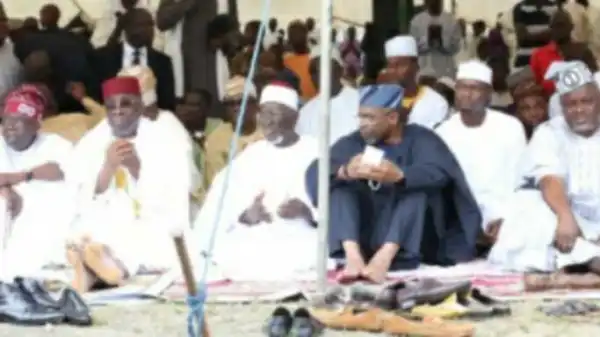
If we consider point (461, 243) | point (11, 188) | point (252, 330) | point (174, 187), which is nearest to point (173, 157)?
point (174, 187)

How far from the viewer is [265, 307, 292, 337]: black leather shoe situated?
6.82 meters

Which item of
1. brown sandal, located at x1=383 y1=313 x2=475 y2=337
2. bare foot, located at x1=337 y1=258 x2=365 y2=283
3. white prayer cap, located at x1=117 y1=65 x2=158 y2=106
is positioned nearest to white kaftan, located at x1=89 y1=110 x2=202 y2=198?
white prayer cap, located at x1=117 y1=65 x2=158 y2=106

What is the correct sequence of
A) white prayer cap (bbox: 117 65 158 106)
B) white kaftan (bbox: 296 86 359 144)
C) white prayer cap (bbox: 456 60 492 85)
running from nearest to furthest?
white prayer cap (bbox: 456 60 492 85), white prayer cap (bbox: 117 65 158 106), white kaftan (bbox: 296 86 359 144)

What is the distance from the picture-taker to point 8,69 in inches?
438

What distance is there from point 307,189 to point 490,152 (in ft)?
4.26

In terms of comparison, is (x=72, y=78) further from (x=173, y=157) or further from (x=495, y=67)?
(x=495, y=67)

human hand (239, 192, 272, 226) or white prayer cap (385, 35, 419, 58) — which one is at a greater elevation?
white prayer cap (385, 35, 419, 58)

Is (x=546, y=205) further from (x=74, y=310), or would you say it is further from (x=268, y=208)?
(x=74, y=310)

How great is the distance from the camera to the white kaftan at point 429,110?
9961 mm

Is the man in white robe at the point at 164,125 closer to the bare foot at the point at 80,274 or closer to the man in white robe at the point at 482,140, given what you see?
the bare foot at the point at 80,274

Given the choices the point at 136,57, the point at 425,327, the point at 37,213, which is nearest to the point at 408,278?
the point at 425,327

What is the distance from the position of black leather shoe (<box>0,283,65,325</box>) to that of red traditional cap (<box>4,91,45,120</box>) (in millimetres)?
1766

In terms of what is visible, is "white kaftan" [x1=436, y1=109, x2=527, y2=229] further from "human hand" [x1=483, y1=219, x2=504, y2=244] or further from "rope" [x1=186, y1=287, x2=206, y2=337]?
"rope" [x1=186, y1=287, x2=206, y2=337]

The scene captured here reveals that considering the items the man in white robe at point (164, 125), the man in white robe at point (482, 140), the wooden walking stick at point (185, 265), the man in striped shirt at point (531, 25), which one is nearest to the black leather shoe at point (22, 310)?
the wooden walking stick at point (185, 265)
